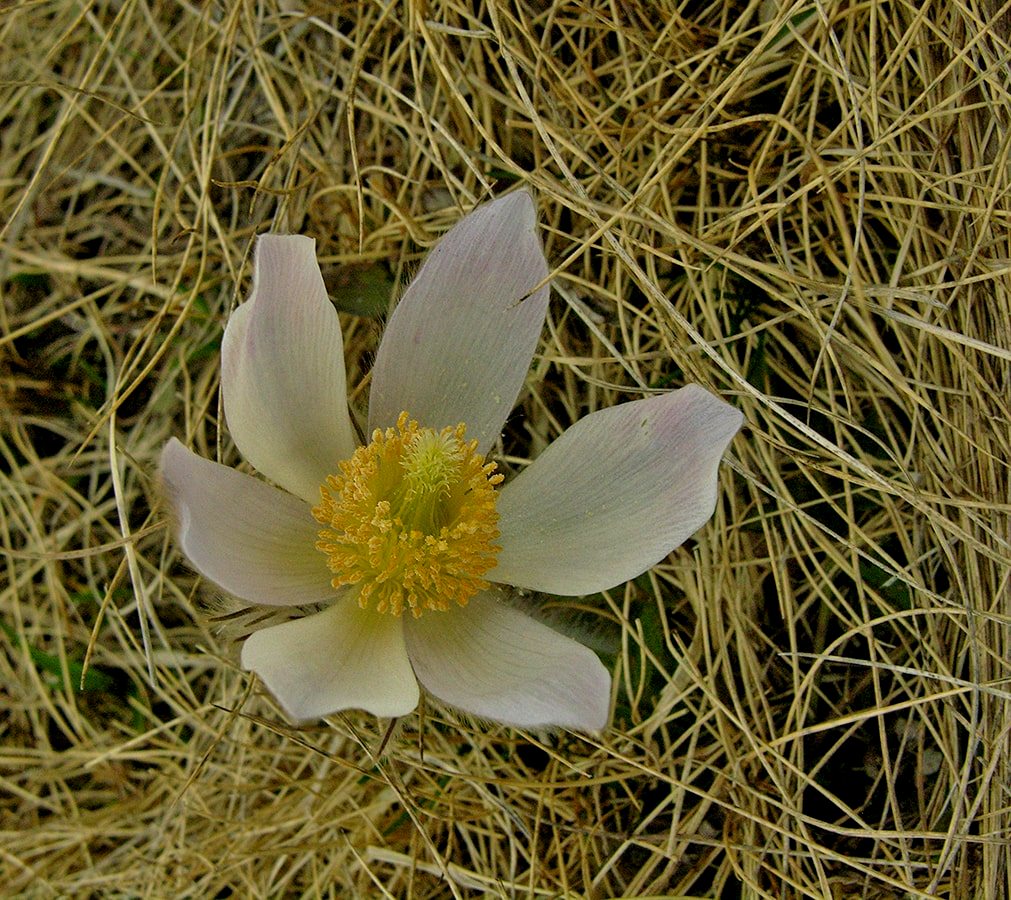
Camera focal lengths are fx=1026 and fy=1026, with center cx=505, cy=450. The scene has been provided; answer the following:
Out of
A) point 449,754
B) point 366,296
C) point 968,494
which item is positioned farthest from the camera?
point 366,296

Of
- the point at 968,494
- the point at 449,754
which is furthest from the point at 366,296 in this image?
the point at 968,494

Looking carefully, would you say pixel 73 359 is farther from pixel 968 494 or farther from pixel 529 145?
pixel 968 494

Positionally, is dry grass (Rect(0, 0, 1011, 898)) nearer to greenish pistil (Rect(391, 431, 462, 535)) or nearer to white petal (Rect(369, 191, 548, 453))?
white petal (Rect(369, 191, 548, 453))

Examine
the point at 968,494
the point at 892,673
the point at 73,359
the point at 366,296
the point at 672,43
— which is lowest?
the point at 892,673

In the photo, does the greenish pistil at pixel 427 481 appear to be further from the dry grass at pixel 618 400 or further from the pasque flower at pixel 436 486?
the dry grass at pixel 618 400

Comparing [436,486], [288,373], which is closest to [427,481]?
[436,486]

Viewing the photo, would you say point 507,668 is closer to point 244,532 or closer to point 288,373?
point 244,532

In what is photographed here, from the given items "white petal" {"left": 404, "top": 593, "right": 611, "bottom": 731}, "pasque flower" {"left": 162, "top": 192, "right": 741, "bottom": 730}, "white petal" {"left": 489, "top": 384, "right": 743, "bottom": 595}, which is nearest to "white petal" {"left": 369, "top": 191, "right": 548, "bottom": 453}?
"pasque flower" {"left": 162, "top": 192, "right": 741, "bottom": 730}
